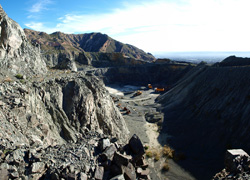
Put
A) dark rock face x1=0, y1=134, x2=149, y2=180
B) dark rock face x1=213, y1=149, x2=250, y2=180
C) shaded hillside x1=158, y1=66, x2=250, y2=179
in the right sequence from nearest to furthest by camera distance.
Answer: dark rock face x1=0, y1=134, x2=149, y2=180
dark rock face x1=213, y1=149, x2=250, y2=180
shaded hillside x1=158, y1=66, x2=250, y2=179

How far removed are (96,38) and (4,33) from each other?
154m

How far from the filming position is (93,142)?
39.7 ft

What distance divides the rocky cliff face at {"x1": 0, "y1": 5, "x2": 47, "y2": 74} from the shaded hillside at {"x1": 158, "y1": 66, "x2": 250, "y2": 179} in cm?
2375

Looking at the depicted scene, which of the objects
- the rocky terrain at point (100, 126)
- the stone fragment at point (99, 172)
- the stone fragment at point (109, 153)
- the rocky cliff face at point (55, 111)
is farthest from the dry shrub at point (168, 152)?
the stone fragment at point (99, 172)

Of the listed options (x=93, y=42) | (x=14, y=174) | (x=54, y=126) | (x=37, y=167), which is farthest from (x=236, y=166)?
(x=93, y=42)

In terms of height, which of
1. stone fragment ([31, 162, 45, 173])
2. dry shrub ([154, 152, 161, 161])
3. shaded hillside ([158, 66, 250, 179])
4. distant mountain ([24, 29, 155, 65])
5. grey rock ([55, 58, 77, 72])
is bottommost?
dry shrub ([154, 152, 161, 161])

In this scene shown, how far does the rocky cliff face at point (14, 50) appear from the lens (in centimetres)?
1989

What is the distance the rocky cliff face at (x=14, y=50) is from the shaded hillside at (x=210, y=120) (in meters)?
23.7

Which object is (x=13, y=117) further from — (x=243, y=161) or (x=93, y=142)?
(x=243, y=161)

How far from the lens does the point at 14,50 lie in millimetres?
21438

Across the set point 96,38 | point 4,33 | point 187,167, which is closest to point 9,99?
point 4,33

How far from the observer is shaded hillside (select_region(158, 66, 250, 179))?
74.2 feet

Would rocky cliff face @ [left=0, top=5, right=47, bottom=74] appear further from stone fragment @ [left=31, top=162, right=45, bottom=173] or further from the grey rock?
stone fragment @ [left=31, top=162, right=45, bottom=173]

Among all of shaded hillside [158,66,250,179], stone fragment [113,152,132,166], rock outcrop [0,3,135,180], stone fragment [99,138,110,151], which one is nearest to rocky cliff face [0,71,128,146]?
rock outcrop [0,3,135,180]
